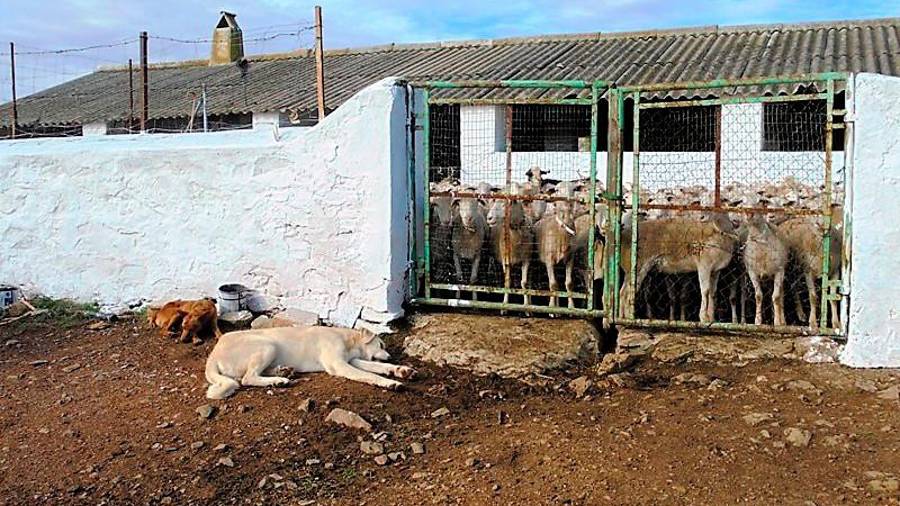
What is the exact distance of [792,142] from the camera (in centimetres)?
1405

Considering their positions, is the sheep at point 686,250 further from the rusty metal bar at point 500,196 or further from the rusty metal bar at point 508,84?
the rusty metal bar at point 508,84

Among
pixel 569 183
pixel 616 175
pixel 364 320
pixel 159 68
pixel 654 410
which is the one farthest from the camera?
pixel 159 68

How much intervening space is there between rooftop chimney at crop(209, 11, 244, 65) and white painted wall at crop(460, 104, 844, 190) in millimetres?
13180

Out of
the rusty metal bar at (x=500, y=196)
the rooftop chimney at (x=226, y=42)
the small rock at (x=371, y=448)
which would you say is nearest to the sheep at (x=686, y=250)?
the rusty metal bar at (x=500, y=196)

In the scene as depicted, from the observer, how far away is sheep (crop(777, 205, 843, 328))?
6.58m

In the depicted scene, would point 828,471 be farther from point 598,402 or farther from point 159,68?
point 159,68

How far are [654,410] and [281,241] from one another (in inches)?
140

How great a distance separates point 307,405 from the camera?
5.30 meters

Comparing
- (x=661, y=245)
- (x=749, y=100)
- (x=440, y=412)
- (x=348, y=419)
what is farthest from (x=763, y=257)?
(x=348, y=419)

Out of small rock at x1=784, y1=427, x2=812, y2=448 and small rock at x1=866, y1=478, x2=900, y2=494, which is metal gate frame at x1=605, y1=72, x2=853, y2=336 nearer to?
→ small rock at x1=784, y1=427, x2=812, y2=448

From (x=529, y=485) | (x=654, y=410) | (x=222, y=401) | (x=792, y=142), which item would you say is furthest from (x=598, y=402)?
(x=792, y=142)

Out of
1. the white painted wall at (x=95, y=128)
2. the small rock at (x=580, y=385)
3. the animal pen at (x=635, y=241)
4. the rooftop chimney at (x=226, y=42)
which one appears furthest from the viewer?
the rooftop chimney at (x=226, y=42)

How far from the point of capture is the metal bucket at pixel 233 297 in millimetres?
7398

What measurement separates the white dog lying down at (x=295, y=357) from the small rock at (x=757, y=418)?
7.05 feet
